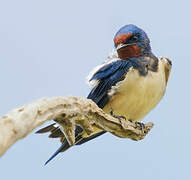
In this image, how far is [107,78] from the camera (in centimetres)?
255

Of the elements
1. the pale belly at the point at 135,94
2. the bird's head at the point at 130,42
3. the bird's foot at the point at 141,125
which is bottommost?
the bird's foot at the point at 141,125

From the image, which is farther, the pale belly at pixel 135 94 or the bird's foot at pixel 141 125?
the pale belly at pixel 135 94

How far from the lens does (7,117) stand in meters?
1.39

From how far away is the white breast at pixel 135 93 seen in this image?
2479mm

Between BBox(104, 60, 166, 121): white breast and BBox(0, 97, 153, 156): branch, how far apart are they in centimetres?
24

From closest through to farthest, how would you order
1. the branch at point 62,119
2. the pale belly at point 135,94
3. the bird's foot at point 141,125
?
the branch at point 62,119 → the bird's foot at point 141,125 → the pale belly at point 135,94

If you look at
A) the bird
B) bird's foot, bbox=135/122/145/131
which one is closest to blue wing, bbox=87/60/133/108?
the bird

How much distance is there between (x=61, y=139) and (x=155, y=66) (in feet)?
1.84

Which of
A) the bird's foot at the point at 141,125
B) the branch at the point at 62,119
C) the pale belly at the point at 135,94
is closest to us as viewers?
the branch at the point at 62,119

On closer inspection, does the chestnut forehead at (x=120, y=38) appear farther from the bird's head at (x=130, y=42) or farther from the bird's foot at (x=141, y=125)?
the bird's foot at (x=141, y=125)

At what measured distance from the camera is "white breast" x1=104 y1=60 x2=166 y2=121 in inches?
97.6

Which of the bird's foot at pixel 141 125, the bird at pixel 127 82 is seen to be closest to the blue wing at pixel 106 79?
the bird at pixel 127 82

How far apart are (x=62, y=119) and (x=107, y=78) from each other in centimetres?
85

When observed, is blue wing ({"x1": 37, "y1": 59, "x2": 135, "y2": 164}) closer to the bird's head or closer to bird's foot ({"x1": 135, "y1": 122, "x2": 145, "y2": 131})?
the bird's head
